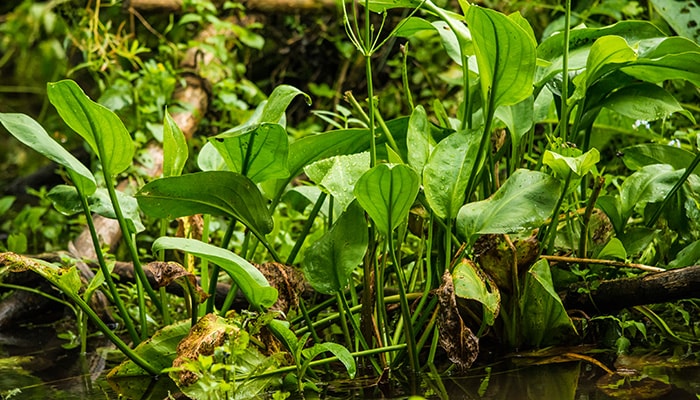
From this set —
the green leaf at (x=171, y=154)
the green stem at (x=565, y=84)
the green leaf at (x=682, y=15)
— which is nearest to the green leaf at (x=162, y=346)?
the green leaf at (x=171, y=154)

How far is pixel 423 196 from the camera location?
108 cm

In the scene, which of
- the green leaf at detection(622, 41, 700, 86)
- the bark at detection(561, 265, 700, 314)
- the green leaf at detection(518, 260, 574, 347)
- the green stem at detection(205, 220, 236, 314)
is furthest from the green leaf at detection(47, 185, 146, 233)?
the green leaf at detection(622, 41, 700, 86)

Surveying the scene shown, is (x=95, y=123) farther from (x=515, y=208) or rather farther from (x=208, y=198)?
(x=515, y=208)

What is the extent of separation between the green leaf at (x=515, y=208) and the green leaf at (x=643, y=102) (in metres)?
0.24

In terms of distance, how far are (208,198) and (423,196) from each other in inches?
12.4

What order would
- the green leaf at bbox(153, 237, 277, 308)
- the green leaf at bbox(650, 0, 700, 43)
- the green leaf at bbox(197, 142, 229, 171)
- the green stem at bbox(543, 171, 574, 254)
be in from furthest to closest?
the green leaf at bbox(650, 0, 700, 43), the green leaf at bbox(197, 142, 229, 171), the green stem at bbox(543, 171, 574, 254), the green leaf at bbox(153, 237, 277, 308)

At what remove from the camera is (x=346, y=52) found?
9.03 ft

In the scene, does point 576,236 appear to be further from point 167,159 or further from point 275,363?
point 167,159

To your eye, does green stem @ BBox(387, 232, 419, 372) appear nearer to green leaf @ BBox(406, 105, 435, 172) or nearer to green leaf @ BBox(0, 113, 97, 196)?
green leaf @ BBox(406, 105, 435, 172)

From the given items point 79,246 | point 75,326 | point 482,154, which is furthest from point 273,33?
point 482,154

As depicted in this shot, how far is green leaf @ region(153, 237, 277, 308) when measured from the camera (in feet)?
2.81

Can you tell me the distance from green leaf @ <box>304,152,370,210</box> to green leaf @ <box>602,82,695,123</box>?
17.2 inches

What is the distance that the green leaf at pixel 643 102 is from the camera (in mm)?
1127

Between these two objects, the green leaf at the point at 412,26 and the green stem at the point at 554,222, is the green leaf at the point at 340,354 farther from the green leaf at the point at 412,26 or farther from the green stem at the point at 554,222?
the green leaf at the point at 412,26
